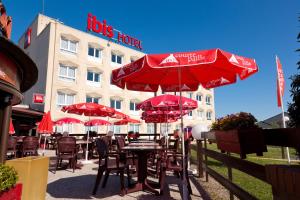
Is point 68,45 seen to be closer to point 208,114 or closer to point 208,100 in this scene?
point 208,100

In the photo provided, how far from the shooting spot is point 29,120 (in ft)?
76.3

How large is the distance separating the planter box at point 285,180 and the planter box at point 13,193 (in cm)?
322

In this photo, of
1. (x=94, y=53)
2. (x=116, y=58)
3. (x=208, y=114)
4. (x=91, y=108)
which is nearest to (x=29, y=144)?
(x=91, y=108)

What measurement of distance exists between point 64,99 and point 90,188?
70.6ft

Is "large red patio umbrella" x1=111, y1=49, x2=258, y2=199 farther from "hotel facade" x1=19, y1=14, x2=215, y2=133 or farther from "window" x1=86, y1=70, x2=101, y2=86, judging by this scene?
"window" x1=86, y1=70, x2=101, y2=86

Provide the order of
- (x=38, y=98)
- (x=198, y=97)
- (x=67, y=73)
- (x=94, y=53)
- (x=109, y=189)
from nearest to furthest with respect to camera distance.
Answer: (x=109, y=189), (x=38, y=98), (x=67, y=73), (x=94, y=53), (x=198, y=97)

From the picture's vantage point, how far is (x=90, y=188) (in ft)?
20.1

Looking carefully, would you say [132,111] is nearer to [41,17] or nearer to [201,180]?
[41,17]

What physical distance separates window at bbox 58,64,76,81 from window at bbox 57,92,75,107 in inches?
74.1

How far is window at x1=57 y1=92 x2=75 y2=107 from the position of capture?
25456mm

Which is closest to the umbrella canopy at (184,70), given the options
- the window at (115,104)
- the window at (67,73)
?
the window at (67,73)

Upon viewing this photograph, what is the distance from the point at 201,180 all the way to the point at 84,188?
11.6 ft

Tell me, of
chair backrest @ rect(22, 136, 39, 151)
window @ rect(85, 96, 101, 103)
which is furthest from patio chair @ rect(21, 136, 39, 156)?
window @ rect(85, 96, 101, 103)

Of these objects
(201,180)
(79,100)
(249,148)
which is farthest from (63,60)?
(249,148)
